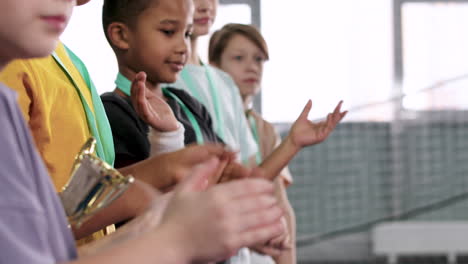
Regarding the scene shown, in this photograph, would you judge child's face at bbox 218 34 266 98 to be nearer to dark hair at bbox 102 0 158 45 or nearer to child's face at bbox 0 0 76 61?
dark hair at bbox 102 0 158 45

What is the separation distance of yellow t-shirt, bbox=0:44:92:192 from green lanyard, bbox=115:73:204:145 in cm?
26

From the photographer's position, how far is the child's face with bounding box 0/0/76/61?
51 cm

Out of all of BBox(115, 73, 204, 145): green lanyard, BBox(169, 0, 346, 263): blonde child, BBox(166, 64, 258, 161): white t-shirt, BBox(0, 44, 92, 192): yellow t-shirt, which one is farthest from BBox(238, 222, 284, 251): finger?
BBox(166, 64, 258, 161): white t-shirt

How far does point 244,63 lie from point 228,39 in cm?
8

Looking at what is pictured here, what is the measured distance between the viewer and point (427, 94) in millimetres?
5102

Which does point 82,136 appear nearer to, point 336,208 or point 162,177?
point 162,177

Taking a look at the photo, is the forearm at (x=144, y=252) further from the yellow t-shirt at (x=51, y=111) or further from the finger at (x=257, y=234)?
the yellow t-shirt at (x=51, y=111)

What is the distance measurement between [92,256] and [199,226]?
0.06 m

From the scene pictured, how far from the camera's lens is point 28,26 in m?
0.51

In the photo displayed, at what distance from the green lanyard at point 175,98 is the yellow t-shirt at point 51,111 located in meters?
0.26

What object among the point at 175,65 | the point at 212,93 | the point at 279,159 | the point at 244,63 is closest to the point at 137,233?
the point at 175,65

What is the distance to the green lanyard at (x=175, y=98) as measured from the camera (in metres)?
1.08

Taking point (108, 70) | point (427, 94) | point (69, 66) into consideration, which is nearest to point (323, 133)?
point (69, 66)

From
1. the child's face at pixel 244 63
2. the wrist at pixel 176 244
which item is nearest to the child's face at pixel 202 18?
the child's face at pixel 244 63
